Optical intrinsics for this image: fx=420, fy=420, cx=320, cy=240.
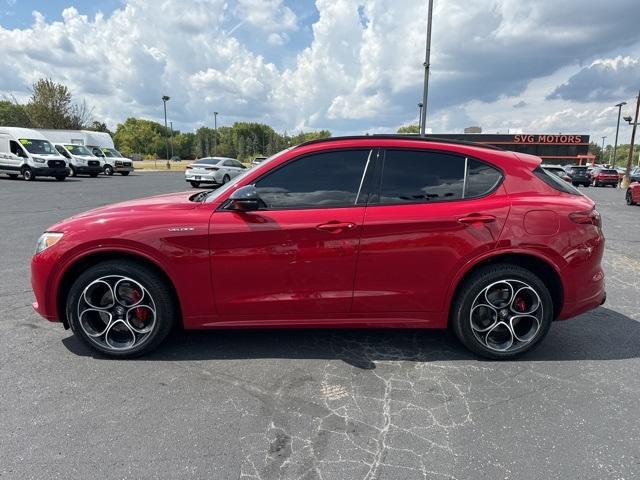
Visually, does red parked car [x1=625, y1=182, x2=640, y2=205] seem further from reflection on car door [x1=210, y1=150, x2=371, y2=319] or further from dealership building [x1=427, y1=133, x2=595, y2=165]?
dealership building [x1=427, y1=133, x2=595, y2=165]

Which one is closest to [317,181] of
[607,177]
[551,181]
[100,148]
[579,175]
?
[551,181]

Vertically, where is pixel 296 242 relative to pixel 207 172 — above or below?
below

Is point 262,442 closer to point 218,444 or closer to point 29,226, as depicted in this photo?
point 218,444

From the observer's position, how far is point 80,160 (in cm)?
2706

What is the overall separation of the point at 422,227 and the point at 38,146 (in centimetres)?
2591

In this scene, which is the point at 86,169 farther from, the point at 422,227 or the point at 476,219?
the point at 476,219

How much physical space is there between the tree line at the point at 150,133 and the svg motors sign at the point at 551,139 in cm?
2848

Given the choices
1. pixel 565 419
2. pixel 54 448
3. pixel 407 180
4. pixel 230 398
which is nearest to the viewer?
pixel 54 448

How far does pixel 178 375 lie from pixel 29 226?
784 centimetres

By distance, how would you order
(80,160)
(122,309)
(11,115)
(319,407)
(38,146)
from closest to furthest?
(319,407) < (122,309) < (38,146) < (80,160) < (11,115)

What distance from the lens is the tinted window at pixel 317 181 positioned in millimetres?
3262

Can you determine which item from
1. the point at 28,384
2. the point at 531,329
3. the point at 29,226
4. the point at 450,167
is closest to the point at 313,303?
the point at 450,167

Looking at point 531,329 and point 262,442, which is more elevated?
point 531,329

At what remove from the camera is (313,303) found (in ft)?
10.7
